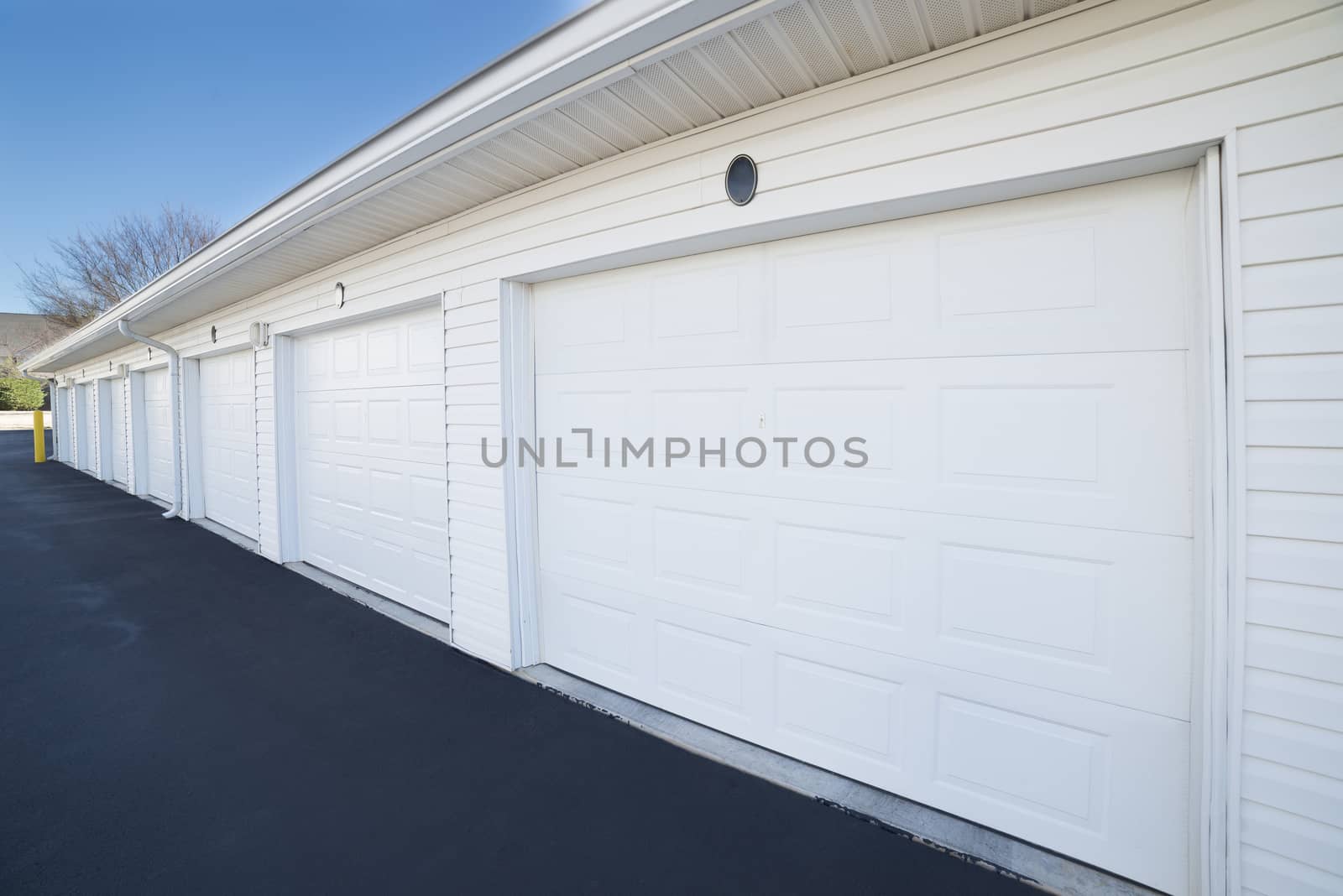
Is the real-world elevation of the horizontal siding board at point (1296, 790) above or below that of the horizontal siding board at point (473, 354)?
below

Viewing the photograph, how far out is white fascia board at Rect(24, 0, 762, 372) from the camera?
6.24ft

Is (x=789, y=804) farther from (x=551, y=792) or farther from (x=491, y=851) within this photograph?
(x=491, y=851)

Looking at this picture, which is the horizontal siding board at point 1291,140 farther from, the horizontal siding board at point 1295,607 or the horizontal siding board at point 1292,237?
the horizontal siding board at point 1295,607

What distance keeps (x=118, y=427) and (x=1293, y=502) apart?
52.3ft

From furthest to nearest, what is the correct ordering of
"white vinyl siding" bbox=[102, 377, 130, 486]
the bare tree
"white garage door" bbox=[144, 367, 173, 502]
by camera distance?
the bare tree
"white vinyl siding" bbox=[102, 377, 130, 486]
"white garage door" bbox=[144, 367, 173, 502]

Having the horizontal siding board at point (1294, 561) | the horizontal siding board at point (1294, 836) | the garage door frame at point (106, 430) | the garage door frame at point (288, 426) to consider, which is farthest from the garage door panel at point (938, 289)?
the garage door frame at point (106, 430)

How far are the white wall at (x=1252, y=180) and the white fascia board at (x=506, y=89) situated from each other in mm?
637

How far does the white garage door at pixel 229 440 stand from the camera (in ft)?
22.1

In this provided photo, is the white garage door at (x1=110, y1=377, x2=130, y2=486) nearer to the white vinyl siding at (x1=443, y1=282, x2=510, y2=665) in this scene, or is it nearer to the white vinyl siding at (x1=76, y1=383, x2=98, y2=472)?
the white vinyl siding at (x1=76, y1=383, x2=98, y2=472)

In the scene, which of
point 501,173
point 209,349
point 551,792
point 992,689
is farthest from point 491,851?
point 209,349

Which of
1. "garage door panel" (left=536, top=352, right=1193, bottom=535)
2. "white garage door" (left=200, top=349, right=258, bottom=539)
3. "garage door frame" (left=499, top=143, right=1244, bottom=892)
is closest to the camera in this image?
"garage door frame" (left=499, top=143, right=1244, bottom=892)

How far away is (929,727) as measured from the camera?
221 cm

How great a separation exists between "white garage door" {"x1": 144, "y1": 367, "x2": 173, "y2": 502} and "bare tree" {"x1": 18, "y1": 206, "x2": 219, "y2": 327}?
12377 mm

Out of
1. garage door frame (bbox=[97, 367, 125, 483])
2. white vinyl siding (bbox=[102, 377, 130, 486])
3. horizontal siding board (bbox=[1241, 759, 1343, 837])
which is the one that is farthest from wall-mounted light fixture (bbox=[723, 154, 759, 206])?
garage door frame (bbox=[97, 367, 125, 483])
